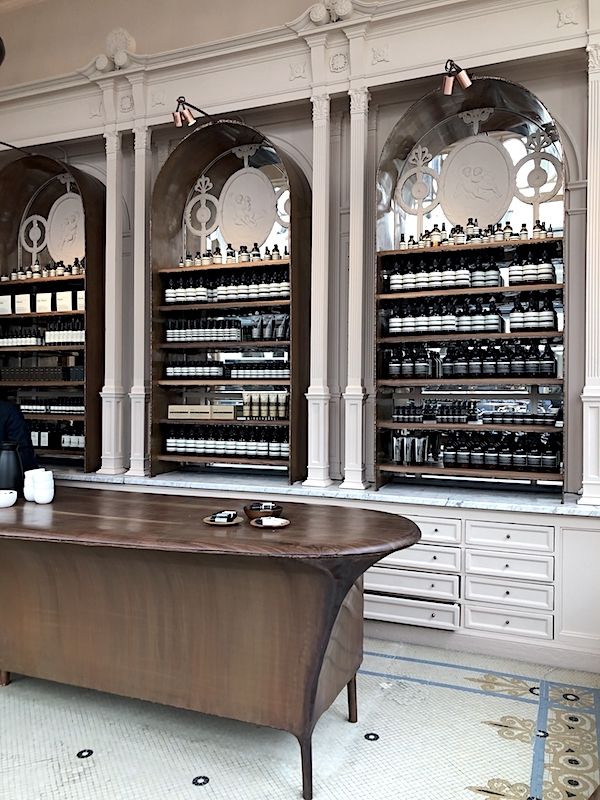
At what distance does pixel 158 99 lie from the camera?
5.30 m

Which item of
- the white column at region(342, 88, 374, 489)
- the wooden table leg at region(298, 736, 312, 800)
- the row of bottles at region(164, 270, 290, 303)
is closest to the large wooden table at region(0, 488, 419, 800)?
the wooden table leg at region(298, 736, 312, 800)

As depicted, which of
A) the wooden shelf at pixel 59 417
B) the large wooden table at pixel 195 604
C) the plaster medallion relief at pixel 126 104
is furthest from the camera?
the wooden shelf at pixel 59 417

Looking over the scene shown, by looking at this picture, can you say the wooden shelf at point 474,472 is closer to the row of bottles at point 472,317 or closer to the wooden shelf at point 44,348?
the row of bottles at point 472,317

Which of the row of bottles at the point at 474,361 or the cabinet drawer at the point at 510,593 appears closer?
the cabinet drawer at the point at 510,593

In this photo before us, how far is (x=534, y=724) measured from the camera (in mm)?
3229

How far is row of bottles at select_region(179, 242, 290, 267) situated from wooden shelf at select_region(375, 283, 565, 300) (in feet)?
3.14

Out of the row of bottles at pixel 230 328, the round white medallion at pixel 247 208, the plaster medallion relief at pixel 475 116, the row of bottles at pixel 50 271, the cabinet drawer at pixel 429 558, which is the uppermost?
the plaster medallion relief at pixel 475 116

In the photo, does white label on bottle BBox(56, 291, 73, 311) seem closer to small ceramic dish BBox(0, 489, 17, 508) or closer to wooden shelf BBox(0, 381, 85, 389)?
wooden shelf BBox(0, 381, 85, 389)

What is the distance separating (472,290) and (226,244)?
2127 mm

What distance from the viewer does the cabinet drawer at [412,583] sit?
416 centimetres

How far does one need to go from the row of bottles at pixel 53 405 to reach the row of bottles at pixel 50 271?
107 cm

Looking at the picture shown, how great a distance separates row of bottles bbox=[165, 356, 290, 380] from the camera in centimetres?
507

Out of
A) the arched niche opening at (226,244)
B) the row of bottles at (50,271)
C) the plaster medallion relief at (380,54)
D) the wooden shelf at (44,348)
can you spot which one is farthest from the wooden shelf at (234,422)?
the plaster medallion relief at (380,54)

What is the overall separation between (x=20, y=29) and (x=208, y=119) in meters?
2.27
